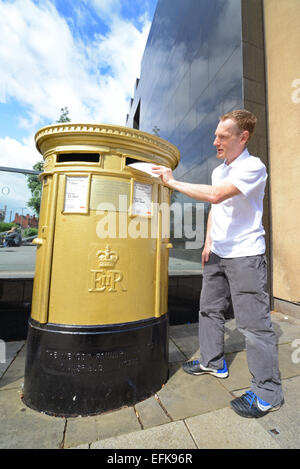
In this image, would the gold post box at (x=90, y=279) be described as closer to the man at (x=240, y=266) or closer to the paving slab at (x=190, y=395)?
the paving slab at (x=190, y=395)

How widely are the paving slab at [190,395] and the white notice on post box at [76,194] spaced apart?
5.08 feet

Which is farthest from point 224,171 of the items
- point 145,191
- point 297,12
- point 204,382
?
point 297,12

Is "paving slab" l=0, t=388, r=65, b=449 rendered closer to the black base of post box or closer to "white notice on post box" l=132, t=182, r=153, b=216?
the black base of post box

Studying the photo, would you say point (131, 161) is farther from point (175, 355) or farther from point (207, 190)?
point (175, 355)

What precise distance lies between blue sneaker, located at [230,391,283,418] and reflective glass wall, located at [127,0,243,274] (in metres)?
2.29

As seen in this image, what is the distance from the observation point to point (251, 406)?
1.66 metres

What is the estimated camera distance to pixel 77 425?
1.49 metres

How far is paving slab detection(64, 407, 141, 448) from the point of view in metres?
1.39

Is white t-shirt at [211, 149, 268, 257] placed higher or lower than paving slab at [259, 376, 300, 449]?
higher

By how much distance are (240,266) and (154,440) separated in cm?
126

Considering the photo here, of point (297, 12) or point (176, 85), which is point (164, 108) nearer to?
point (176, 85)

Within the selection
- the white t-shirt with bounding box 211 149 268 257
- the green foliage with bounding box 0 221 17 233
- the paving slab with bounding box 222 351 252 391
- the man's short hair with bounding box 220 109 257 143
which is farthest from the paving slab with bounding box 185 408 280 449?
the green foliage with bounding box 0 221 17 233

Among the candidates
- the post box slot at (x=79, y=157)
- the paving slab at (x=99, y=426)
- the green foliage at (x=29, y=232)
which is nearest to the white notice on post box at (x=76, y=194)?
the post box slot at (x=79, y=157)

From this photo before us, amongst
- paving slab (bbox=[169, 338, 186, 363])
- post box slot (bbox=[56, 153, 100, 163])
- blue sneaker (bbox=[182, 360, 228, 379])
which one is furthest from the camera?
paving slab (bbox=[169, 338, 186, 363])
